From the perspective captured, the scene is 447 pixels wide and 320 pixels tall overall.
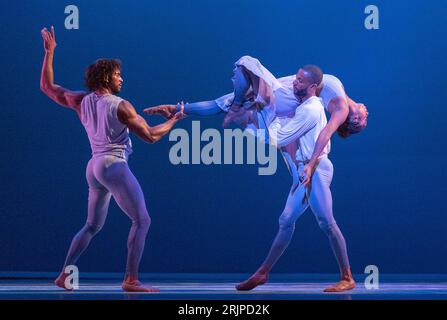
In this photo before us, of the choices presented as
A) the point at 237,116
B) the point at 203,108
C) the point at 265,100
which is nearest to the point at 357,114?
the point at 265,100

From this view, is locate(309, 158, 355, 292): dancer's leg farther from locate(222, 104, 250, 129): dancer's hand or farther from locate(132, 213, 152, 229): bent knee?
locate(132, 213, 152, 229): bent knee

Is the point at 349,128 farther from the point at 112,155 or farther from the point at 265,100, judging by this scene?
the point at 112,155

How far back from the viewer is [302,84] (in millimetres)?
6184

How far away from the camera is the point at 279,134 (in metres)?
6.17

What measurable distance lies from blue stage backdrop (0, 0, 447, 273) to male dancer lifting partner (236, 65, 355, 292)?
89cm

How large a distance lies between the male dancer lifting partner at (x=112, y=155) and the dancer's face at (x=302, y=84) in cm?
92

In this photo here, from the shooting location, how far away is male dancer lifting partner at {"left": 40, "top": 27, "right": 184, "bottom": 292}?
5.80 metres

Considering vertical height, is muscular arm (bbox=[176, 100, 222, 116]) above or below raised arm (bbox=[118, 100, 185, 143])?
above

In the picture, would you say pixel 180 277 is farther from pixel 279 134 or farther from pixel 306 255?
pixel 279 134

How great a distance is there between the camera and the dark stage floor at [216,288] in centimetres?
559

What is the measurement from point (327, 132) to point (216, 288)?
1362mm

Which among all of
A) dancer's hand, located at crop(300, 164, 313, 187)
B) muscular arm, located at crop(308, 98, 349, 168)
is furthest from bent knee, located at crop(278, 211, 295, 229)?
muscular arm, located at crop(308, 98, 349, 168)

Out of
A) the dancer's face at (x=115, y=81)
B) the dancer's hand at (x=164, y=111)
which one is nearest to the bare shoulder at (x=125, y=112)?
the dancer's face at (x=115, y=81)

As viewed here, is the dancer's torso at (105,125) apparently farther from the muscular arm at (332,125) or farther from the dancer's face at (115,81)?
the muscular arm at (332,125)
